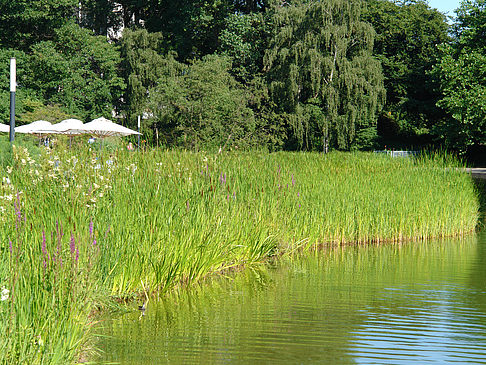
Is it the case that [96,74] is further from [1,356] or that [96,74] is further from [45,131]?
[1,356]

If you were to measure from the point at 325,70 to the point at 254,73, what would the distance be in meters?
5.70

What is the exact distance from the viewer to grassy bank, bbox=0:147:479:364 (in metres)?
4.18

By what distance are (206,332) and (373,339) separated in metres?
1.44

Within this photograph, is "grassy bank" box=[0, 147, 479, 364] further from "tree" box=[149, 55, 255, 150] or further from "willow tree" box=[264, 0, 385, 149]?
"willow tree" box=[264, 0, 385, 149]

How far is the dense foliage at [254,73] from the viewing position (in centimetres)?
3241

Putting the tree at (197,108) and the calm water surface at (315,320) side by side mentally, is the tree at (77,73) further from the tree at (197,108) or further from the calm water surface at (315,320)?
the calm water surface at (315,320)

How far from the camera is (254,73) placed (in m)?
37.9

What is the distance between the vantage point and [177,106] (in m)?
28.5

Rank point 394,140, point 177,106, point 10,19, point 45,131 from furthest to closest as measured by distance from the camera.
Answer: point 394,140
point 10,19
point 177,106
point 45,131

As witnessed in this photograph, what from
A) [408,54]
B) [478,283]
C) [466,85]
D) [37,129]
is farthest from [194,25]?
[478,283]

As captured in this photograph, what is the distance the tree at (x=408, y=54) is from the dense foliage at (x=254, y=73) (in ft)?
0.90

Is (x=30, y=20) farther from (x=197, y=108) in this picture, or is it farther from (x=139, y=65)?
(x=197, y=108)

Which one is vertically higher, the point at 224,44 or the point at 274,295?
the point at 224,44

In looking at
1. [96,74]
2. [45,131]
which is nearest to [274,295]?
[45,131]
